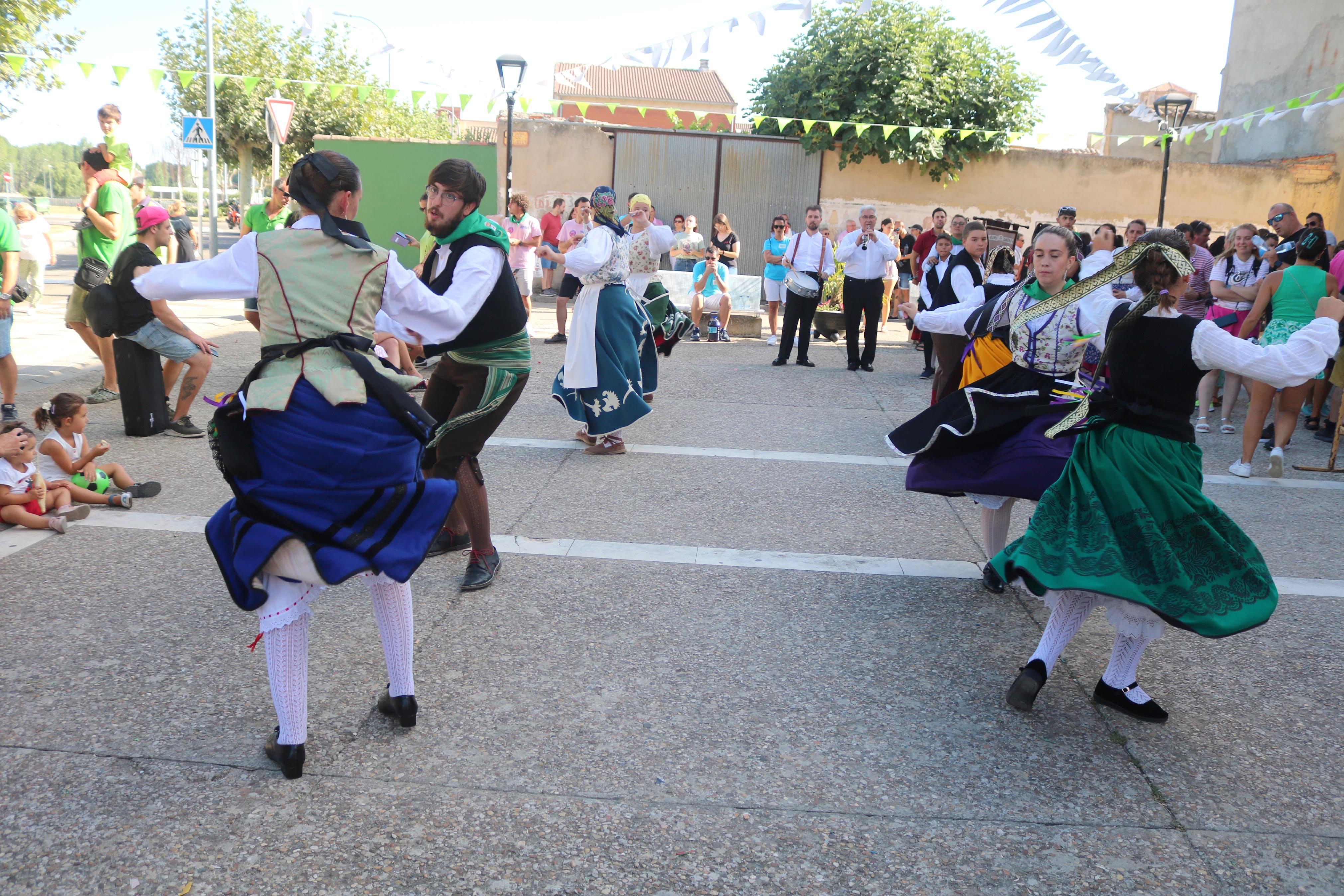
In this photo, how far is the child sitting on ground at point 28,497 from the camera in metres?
4.81

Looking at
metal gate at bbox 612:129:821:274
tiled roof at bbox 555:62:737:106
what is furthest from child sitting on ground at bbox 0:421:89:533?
tiled roof at bbox 555:62:737:106

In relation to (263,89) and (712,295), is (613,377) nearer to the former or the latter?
(712,295)

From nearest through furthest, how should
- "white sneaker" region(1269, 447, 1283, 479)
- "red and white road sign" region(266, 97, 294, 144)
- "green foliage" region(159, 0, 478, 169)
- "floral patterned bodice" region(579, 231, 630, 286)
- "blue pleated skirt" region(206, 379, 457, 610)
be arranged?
"blue pleated skirt" region(206, 379, 457, 610) < "floral patterned bodice" region(579, 231, 630, 286) < "white sneaker" region(1269, 447, 1283, 479) < "red and white road sign" region(266, 97, 294, 144) < "green foliage" region(159, 0, 478, 169)

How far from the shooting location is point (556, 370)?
34.3 ft

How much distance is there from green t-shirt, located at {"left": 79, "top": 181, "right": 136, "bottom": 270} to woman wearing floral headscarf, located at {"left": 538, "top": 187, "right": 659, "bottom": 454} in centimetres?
355

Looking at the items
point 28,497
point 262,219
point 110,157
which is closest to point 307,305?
point 28,497

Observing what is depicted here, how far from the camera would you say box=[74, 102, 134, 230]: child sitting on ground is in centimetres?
784

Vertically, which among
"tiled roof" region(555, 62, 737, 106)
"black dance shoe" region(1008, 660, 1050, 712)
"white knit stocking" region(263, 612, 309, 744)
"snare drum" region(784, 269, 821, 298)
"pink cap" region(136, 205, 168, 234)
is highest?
"tiled roof" region(555, 62, 737, 106)

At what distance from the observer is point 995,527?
4.59 meters

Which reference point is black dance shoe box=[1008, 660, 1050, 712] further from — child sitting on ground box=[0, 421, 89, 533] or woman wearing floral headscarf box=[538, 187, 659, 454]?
child sitting on ground box=[0, 421, 89, 533]

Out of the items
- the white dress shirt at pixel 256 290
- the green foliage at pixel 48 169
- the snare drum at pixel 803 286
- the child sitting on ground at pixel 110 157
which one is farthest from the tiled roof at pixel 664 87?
the white dress shirt at pixel 256 290

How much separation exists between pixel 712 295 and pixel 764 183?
6855 millimetres

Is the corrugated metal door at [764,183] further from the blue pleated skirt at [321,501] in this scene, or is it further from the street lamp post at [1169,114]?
the blue pleated skirt at [321,501]

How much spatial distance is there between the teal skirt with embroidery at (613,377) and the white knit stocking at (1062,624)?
383 cm
